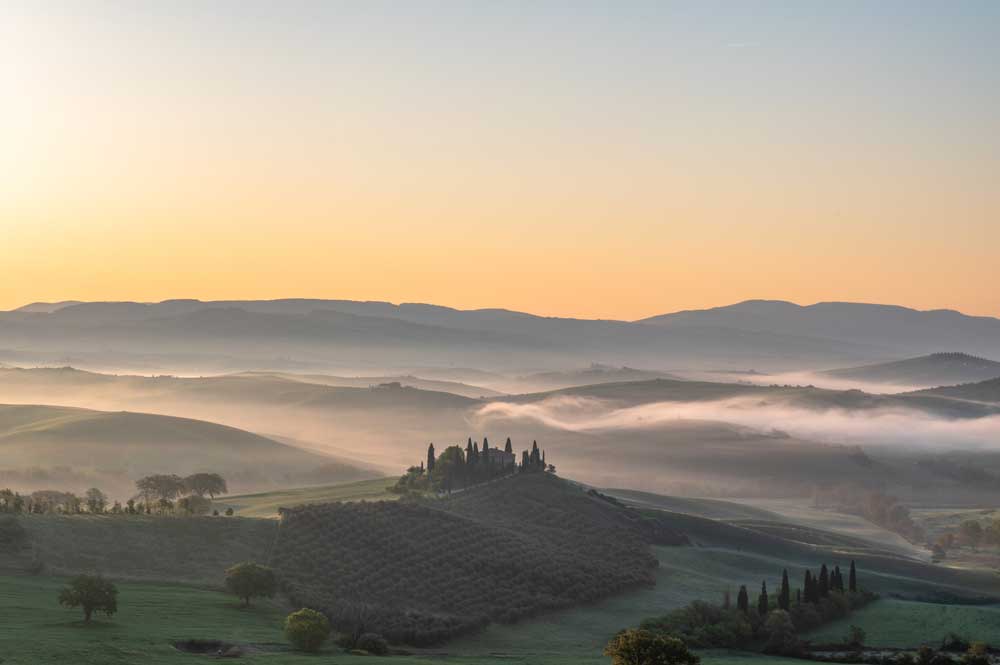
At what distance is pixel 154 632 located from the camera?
89875 mm

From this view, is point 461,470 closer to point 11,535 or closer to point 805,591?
point 805,591

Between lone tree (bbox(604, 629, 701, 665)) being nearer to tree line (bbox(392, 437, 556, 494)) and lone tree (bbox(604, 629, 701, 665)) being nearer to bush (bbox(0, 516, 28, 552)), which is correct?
bush (bbox(0, 516, 28, 552))

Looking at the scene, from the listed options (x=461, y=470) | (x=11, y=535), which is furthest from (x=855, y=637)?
(x=11, y=535)

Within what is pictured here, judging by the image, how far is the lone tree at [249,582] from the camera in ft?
356

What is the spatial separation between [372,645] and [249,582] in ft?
56.5

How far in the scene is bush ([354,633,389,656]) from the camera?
96.5 m

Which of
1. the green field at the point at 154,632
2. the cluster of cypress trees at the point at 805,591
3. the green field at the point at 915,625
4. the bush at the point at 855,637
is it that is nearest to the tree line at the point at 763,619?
the cluster of cypress trees at the point at 805,591

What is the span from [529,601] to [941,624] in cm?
4217

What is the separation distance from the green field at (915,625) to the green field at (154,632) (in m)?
18.3

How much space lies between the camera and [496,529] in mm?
147250

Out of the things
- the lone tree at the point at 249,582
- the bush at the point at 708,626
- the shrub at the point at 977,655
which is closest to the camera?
the shrub at the point at 977,655

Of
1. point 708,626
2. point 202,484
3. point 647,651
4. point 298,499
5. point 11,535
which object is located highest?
point 647,651

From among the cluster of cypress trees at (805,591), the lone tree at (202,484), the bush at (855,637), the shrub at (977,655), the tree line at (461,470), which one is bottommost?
the bush at (855,637)

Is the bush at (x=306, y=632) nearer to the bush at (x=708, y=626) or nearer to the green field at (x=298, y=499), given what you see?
the bush at (x=708, y=626)
